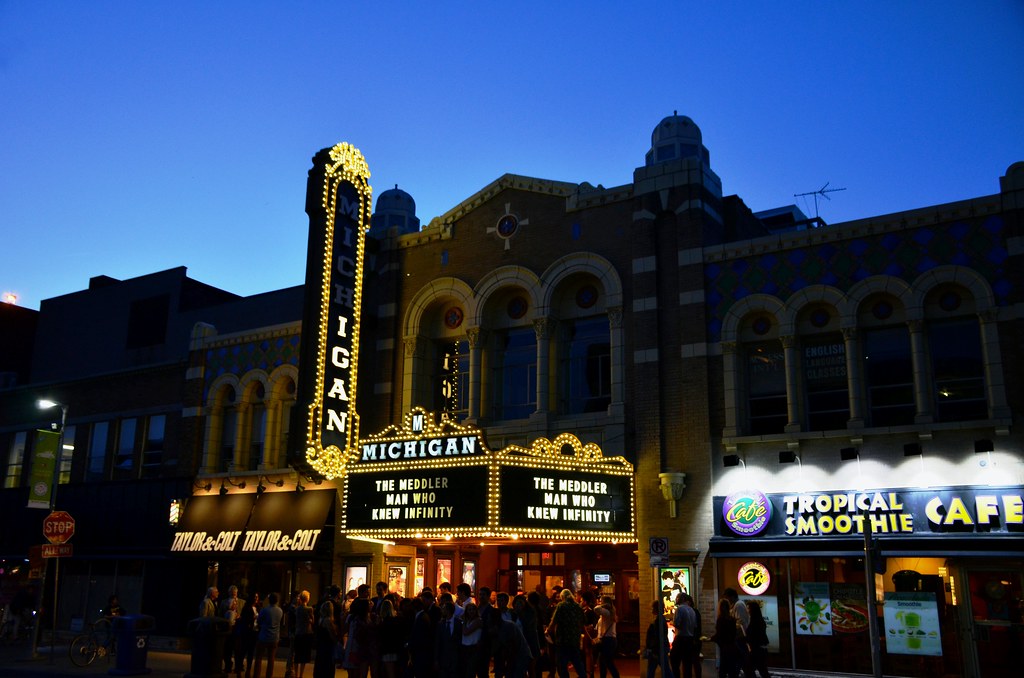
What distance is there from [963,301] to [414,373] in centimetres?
1413

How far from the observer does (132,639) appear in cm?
2131

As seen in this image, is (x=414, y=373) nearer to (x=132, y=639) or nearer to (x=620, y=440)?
(x=620, y=440)

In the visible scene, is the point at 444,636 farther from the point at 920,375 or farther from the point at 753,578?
the point at 920,375

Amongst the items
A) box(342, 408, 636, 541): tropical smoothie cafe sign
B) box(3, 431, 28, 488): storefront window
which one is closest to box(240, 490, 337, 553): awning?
box(342, 408, 636, 541): tropical smoothie cafe sign

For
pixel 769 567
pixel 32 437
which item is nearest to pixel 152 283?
pixel 32 437

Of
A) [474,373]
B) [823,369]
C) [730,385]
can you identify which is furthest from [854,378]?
[474,373]

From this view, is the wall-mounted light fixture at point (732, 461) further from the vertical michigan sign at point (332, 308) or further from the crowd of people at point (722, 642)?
the vertical michigan sign at point (332, 308)

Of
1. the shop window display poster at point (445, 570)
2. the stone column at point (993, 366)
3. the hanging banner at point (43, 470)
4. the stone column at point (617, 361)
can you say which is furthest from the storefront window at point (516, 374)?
the hanging banner at point (43, 470)

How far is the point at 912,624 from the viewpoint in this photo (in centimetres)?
2016

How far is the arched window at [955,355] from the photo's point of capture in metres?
21.0

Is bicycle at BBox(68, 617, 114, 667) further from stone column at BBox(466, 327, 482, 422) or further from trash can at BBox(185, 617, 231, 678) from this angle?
stone column at BBox(466, 327, 482, 422)

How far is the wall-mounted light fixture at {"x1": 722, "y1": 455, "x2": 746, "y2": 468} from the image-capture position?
22750 mm

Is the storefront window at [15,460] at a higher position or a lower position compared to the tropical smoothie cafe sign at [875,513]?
higher

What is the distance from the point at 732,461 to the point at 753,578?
2.66 metres
